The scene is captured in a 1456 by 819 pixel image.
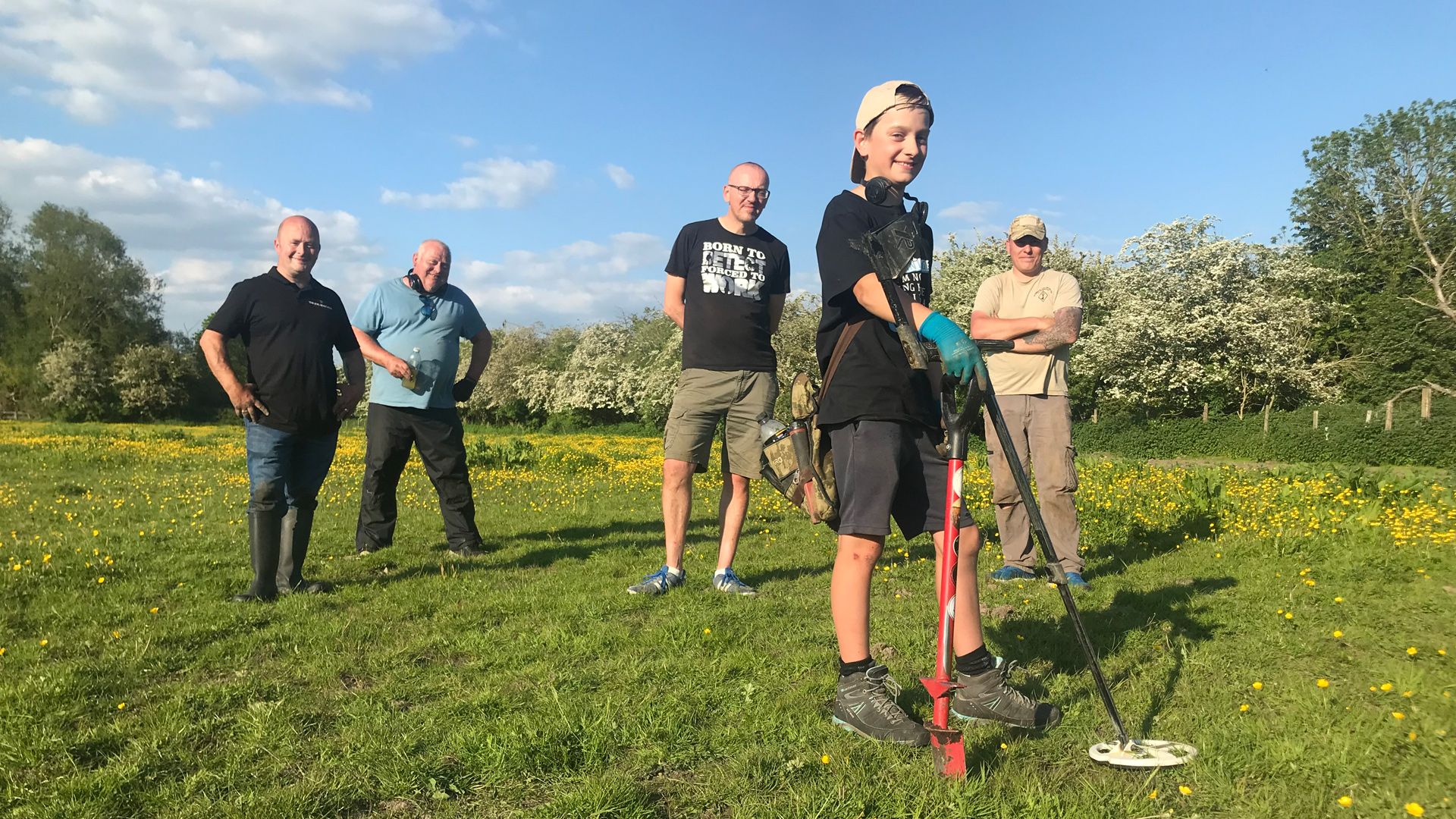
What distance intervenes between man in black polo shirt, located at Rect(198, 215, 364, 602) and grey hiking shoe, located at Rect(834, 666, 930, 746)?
374cm

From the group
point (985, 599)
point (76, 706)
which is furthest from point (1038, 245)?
point (76, 706)

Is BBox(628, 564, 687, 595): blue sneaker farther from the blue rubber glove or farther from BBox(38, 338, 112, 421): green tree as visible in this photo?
BBox(38, 338, 112, 421): green tree

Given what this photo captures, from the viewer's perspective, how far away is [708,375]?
5.27 m

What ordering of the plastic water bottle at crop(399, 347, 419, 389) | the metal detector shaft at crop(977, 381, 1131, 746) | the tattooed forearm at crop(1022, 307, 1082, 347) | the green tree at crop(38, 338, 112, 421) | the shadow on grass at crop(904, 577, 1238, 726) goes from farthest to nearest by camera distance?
the green tree at crop(38, 338, 112, 421) < the plastic water bottle at crop(399, 347, 419, 389) < the tattooed forearm at crop(1022, 307, 1082, 347) < the shadow on grass at crop(904, 577, 1238, 726) < the metal detector shaft at crop(977, 381, 1131, 746)

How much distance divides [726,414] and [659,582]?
3.82 feet

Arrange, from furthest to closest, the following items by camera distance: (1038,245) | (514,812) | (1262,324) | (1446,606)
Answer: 1. (1262,324)
2. (1038,245)
3. (1446,606)
4. (514,812)

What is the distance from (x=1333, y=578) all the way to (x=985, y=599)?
7.32 ft

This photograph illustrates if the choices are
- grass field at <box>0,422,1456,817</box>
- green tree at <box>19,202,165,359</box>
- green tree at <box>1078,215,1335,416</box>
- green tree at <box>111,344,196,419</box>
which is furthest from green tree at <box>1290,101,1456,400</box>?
green tree at <box>19,202,165,359</box>

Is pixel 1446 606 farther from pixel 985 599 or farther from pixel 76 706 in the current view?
pixel 76 706

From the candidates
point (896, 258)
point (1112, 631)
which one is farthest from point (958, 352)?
point (1112, 631)

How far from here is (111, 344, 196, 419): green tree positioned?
51062 mm

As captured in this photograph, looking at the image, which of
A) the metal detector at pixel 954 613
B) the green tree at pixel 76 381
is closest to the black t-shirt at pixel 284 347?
the metal detector at pixel 954 613

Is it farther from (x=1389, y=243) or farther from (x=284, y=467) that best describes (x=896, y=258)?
(x=1389, y=243)

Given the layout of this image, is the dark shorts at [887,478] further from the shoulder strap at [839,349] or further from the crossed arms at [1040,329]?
the crossed arms at [1040,329]
